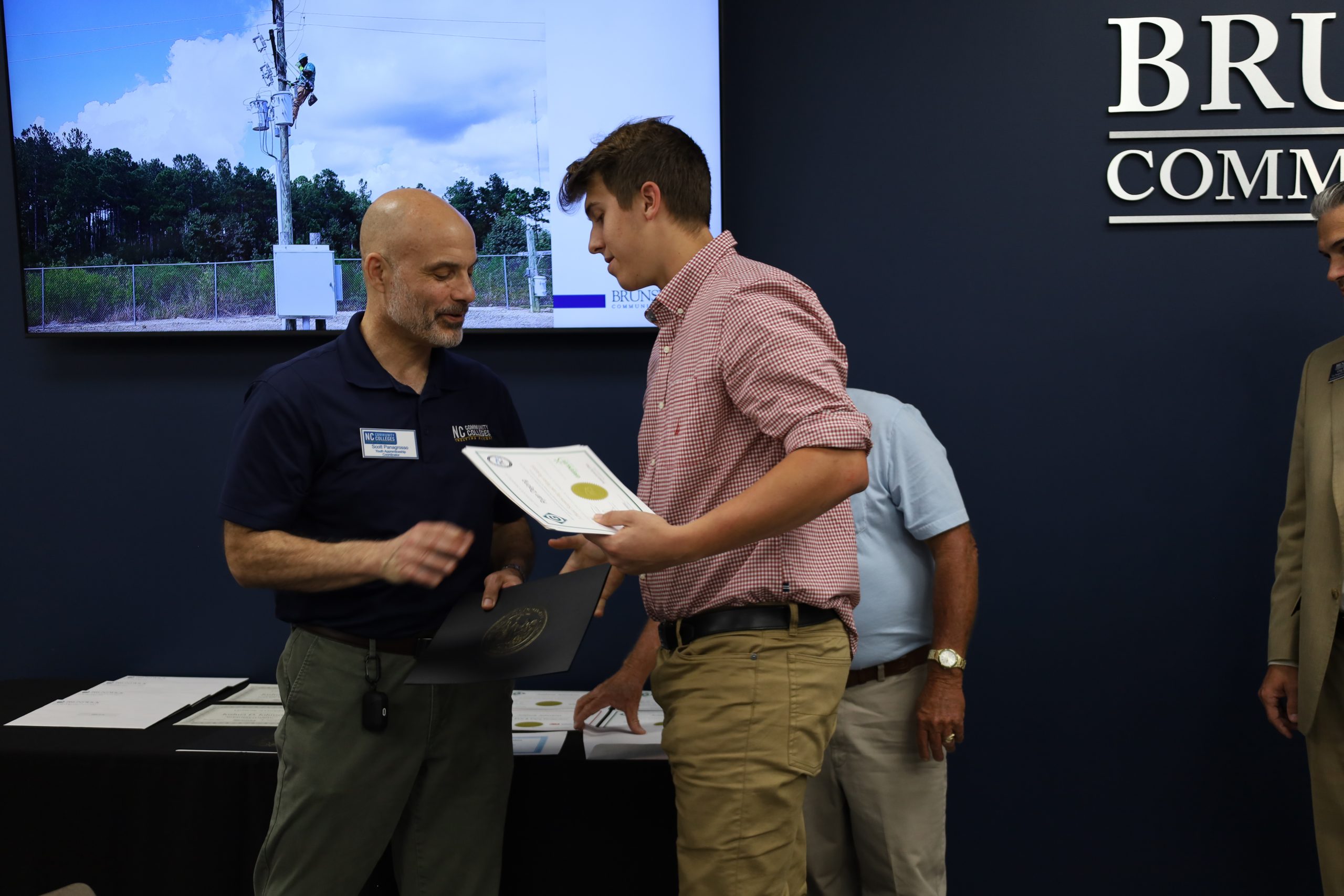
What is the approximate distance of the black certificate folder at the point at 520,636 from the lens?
4.85ft

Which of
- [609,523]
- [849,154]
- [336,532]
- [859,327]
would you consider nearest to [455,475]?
[336,532]

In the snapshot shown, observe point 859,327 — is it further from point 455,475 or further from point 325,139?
point 325,139

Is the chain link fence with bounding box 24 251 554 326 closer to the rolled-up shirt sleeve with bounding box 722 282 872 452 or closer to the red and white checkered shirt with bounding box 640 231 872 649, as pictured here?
the red and white checkered shirt with bounding box 640 231 872 649

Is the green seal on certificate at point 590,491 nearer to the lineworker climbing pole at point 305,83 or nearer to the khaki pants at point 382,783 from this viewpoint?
the khaki pants at point 382,783

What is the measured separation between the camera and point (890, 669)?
6.63ft

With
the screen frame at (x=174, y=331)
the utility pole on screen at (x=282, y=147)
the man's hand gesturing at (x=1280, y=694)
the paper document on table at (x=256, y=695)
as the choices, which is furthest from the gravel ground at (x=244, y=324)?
the man's hand gesturing at (x=1280, y=694)

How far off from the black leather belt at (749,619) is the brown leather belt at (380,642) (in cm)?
55

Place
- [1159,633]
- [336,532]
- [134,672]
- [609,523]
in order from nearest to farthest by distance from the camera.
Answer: [609,523]
[336,532]
[1159,633]
[134,672]

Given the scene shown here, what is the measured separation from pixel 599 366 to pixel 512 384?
0.84ft

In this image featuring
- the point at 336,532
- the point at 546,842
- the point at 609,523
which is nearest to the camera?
the point at 609,523

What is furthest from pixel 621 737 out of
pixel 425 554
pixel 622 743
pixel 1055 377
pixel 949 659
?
pixel 1055 377

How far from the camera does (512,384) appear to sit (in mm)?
2701

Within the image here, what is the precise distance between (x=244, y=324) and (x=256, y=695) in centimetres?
104

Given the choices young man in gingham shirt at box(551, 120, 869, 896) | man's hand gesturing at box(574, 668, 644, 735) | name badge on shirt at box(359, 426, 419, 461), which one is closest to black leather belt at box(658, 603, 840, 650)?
young man in gingham shirt at box(551, 120, 869, 896)
